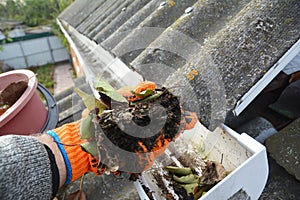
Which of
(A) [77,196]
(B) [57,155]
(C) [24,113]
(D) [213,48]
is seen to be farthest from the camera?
(C) [24,113]

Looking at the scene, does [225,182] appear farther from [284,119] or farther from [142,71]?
[284,119]

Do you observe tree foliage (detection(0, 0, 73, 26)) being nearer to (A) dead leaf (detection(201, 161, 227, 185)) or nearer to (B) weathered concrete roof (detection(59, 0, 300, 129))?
(B) weathered concrete roof (detection(59, 0, 300, 129))

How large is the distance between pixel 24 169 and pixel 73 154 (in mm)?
169

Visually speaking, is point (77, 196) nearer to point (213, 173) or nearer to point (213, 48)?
point (213, 173)

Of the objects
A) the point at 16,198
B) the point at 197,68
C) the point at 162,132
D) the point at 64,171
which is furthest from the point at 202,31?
the point at 16,198

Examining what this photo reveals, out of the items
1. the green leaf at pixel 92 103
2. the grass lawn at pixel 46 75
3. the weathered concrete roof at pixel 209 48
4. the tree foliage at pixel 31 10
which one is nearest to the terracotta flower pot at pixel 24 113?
the weathered concrete roof at pixel 209 48

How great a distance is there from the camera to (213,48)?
2.97 feet

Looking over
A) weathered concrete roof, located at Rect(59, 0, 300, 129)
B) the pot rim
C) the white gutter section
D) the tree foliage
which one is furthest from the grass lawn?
the white gutter section

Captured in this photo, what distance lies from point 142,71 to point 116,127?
410 mm

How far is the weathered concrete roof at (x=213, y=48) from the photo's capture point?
811 millimetres

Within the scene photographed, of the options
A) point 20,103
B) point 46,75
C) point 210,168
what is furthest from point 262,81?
point 46,75

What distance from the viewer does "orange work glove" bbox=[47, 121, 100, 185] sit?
816 mm

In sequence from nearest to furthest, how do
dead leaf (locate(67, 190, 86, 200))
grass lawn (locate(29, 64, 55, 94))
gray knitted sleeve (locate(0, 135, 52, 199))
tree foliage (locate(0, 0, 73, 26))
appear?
1. gray knitted sleeve (locate(0, 135, 52, 199))
2. dead leaf (locate(67, 190, 86, 200))
3. grass lawn (locate(29, 64, 55, 94))
4. tree foliage (locate(0, 0, 73, 26))

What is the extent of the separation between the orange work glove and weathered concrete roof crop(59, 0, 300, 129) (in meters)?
0.34
